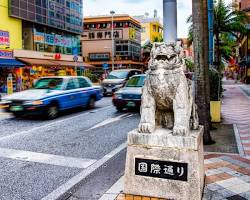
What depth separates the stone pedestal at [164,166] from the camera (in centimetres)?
389

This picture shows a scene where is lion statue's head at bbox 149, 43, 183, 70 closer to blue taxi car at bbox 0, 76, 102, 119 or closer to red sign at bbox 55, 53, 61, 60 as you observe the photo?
blue taxi car at bbox 0, 76, 102, 119

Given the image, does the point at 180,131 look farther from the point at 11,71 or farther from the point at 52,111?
the point at 11,71

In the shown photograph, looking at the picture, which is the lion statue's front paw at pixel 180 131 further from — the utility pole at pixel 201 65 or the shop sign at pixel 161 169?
the utility pole at pixel 201 65

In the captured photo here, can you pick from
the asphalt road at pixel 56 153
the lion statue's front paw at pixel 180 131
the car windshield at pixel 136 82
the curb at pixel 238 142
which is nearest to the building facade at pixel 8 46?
the car windshield at pixel 136 82

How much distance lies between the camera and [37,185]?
5219 mm

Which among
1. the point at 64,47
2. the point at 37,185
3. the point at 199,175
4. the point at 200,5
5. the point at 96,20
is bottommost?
the point at 37,185

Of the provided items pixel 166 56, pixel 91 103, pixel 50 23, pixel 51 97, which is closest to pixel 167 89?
pixel 166 56

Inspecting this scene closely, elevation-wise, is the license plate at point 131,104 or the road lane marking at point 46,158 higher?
the license plate at point 131,104

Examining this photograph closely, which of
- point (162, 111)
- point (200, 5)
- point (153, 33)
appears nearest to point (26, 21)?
point (200, 5)

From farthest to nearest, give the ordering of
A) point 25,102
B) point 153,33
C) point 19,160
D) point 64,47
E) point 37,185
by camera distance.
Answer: point 153,33 < point 64,47 < point 25,102 < point 19,160 < point 37,185

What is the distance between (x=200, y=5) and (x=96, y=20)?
197 feet

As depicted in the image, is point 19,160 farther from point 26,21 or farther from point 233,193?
point 26,21

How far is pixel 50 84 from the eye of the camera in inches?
505

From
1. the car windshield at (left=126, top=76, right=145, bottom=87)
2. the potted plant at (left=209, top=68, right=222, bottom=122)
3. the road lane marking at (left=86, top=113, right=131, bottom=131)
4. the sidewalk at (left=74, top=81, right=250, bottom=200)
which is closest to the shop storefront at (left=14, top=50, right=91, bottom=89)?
the car windshield at (left=126, top=76, right=145, bottom=87)
